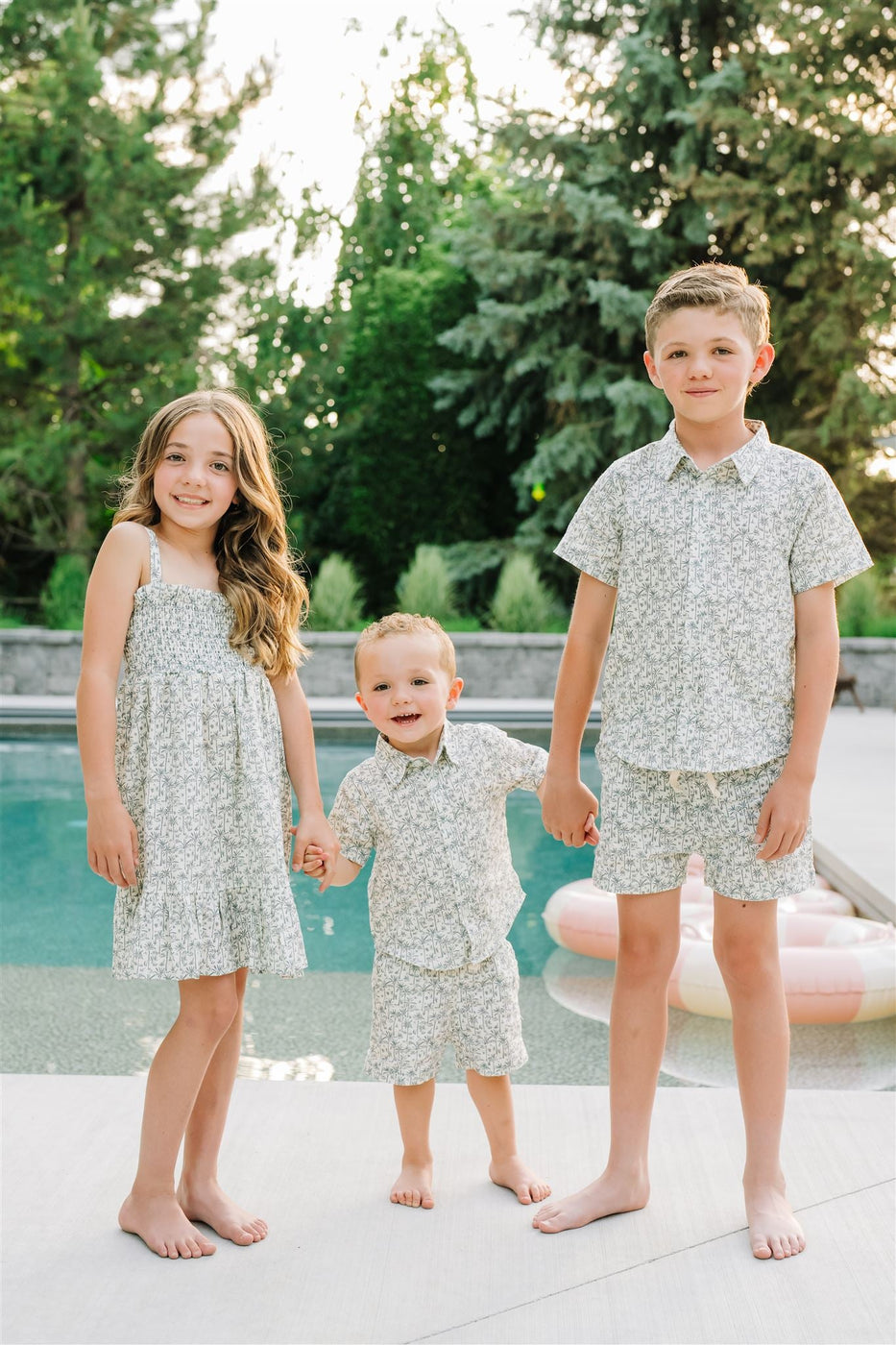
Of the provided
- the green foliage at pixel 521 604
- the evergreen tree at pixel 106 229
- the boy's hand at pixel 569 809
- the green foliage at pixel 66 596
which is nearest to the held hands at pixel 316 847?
the boy's hand at pixel 569 809

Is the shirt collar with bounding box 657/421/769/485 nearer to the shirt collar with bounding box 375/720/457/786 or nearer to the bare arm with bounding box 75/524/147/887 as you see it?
the shirt collar with bounding box 375/720/457/786

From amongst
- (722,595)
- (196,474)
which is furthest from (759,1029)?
(196,474)

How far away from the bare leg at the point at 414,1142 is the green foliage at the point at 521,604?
979 cm

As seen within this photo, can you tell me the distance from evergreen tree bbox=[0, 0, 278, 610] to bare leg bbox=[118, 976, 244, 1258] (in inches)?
432

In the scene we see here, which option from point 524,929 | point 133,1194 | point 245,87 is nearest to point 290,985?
point 524,929

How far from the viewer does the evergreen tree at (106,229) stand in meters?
11.9

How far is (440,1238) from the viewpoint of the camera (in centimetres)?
196

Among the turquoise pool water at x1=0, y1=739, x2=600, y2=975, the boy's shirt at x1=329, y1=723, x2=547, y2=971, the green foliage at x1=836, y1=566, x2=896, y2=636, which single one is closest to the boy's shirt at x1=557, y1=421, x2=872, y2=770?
the boy's shirt at x1=329, y1=723, x2=547, y2=971

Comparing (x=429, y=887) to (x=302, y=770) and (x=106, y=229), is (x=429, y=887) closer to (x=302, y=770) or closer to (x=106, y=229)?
(x=302, y=770)

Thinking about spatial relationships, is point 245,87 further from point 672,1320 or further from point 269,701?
point 672,1320

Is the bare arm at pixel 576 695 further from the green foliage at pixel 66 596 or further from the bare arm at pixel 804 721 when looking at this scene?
the green foliage at pixel 66 596

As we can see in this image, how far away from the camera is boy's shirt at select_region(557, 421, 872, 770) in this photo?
195cm

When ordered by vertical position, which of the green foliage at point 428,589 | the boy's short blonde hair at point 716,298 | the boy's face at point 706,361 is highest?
the boy's short blonde hair at point 716,298

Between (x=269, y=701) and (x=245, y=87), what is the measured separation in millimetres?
12265
